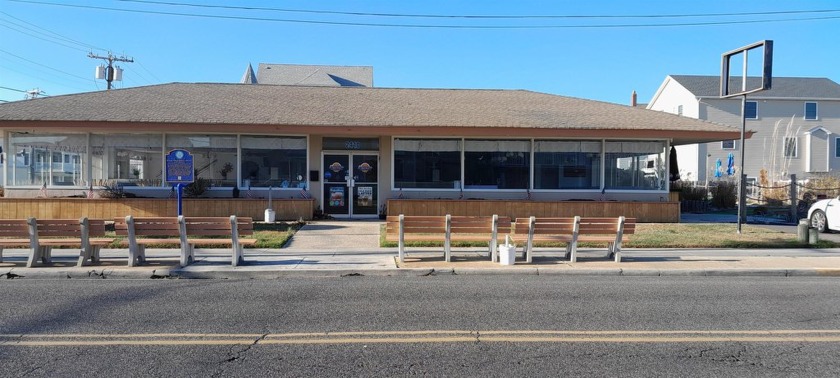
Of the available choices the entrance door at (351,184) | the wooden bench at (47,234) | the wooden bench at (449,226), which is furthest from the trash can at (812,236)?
the wooden bench at (47,234)

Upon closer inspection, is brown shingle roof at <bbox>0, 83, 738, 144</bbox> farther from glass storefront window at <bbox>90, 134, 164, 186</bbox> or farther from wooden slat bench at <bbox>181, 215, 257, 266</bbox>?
wooden slat bench at <bbox>181, 215, 257, 266</bbox>

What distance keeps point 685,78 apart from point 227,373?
4362 centimetres

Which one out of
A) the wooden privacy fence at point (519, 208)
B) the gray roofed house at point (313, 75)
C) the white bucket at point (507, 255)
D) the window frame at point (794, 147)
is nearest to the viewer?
the white bucket at point (507, 255)

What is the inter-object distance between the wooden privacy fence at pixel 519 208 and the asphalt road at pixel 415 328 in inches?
323

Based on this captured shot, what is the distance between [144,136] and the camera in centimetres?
1728

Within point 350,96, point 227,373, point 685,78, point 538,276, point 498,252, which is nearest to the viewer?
point 227,373

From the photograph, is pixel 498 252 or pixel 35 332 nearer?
pixel 35 332

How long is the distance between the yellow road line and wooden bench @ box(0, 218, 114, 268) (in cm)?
454

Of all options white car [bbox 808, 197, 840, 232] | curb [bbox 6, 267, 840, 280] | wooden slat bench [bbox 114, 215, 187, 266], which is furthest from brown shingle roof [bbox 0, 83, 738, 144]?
curb [bbox 6, 267, 840, 280]

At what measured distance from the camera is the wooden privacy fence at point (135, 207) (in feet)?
52.9

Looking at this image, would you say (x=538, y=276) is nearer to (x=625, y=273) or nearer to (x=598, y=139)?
(x=625, y=273)

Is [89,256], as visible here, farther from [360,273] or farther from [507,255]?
[507,255]

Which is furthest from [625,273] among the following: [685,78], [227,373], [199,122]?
[685,78]

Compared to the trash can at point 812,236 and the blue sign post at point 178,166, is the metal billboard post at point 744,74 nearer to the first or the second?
the trash can at point 812,236
